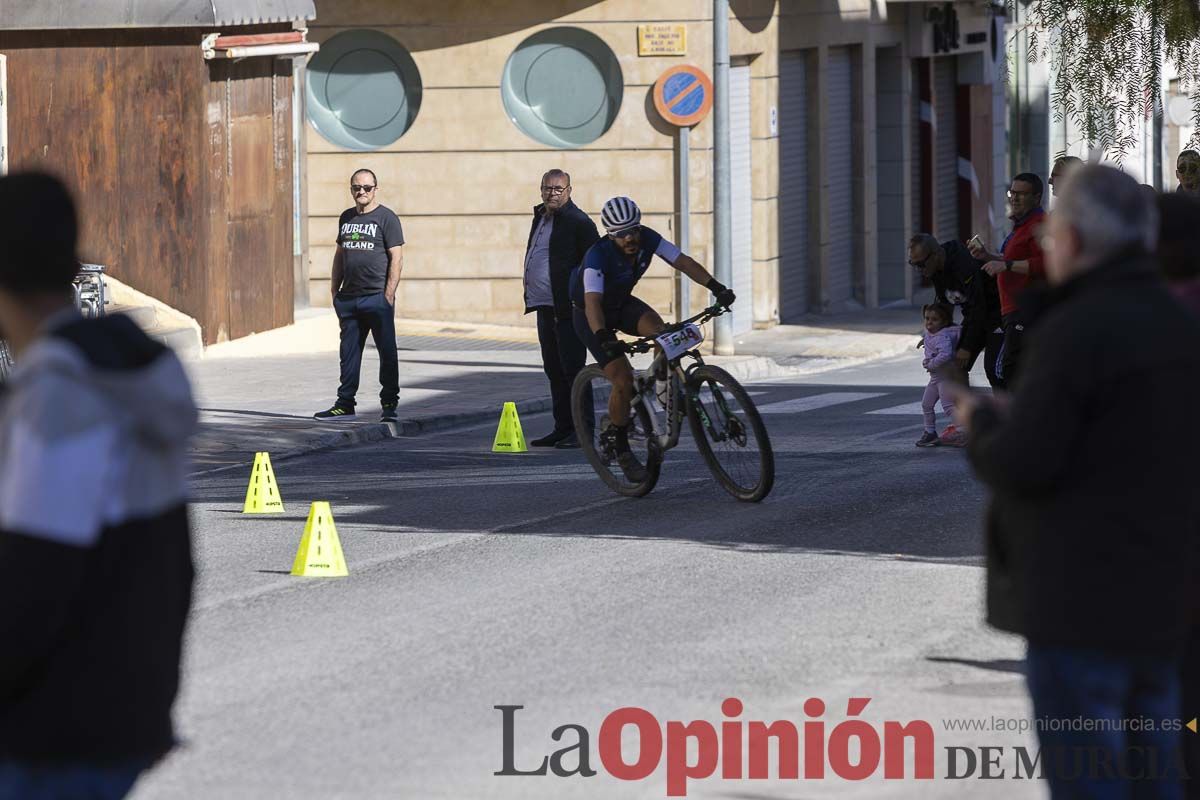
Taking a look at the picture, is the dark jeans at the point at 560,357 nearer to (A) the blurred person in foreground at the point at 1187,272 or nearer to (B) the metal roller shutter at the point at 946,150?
(A) the blurred person in foreground at the point at 1187,272

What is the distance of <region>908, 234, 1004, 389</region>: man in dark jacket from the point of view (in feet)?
43.7

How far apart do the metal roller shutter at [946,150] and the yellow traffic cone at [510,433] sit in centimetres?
1887

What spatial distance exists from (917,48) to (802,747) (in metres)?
25.8

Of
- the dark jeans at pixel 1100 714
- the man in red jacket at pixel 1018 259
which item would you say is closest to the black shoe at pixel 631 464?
the man in red jacket at pixel 1018 259

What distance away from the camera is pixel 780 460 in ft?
44.6

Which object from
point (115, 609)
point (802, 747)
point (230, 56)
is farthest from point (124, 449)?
point (230, 56)

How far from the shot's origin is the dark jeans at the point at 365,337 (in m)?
16.1

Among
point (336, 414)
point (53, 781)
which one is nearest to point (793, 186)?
point (336, 414)

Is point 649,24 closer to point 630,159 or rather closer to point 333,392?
point 630,159

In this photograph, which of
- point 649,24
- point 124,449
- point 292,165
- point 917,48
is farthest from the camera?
point 917,48

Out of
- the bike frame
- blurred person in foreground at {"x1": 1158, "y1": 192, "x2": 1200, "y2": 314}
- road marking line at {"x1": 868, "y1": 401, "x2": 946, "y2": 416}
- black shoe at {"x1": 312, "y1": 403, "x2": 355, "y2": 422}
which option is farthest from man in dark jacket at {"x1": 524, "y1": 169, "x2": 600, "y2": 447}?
blurred person in foreground at {"x1": 1158, "y1": 192, "x2": 1200, "y2": 314}

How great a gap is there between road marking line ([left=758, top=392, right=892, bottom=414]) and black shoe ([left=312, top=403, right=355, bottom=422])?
3.33 metres

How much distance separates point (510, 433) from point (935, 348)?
290 centimetres

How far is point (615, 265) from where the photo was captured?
38.7 ft
